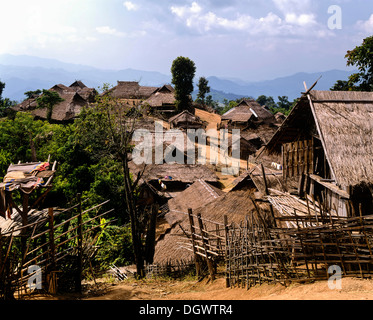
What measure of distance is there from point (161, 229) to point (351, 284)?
12.5 metres

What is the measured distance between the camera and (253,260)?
6207 millimetres

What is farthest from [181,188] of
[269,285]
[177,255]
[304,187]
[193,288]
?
[269,285]

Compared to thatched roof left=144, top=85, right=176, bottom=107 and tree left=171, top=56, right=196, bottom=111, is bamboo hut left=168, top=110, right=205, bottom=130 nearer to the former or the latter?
tree left=171, top=56, right=196, bottom=111

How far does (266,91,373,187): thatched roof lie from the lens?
6617 millimetres

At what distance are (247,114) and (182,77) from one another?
9878 mm

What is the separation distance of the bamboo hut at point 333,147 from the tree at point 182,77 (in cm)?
2991

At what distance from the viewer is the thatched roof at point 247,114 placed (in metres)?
38.6

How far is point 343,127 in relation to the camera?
23.9 feet

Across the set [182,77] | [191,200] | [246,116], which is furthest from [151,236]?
[246,116]

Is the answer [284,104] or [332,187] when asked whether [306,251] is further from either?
[284,104]

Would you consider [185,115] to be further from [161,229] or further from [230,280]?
[230,280]

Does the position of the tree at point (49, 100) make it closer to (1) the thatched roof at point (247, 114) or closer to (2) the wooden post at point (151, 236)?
(1) the thatched roof at point (247, 114)

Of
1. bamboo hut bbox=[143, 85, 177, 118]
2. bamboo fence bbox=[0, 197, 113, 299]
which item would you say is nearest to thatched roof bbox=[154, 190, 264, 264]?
bamboo fence bbox=[0, 197, 113, 299]

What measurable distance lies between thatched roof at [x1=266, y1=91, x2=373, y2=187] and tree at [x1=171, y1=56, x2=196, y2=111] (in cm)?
3073
